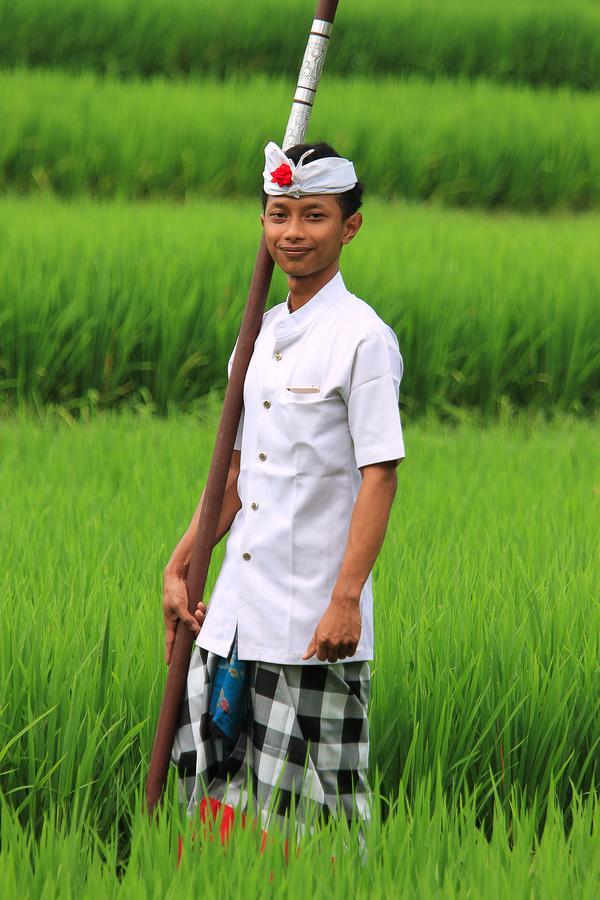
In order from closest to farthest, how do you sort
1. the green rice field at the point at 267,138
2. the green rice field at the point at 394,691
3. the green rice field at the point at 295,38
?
the green rice field at the point at 394,691 → the green rice field at the point at 267,138 → the green rice field at the point at 295,38

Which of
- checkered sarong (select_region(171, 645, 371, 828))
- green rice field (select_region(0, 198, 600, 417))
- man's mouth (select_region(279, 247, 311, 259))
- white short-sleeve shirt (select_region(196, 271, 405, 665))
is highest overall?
man's mouth (select_region(279, 247, 311, 259))

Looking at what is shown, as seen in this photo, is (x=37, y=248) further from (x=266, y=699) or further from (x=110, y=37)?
(x=110, y=37)

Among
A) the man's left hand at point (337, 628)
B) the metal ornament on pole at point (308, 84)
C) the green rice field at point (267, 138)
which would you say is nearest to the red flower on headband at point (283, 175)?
the metal ornament on pole at point (308, 84)

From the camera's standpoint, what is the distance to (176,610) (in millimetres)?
1646

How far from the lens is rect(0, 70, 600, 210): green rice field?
6.68 m

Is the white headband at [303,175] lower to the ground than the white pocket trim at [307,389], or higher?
higher

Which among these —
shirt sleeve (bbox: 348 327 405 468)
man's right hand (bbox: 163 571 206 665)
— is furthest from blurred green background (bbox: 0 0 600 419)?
shirt sleeve (bbox: 348 327 405 468)

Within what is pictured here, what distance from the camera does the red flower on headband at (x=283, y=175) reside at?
1526 millimetres

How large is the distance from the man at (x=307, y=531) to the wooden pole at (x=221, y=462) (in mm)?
31

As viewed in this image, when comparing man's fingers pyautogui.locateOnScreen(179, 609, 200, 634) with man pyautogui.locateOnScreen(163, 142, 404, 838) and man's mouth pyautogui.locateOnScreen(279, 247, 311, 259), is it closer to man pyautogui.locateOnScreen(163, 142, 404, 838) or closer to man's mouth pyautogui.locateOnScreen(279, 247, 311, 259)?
man pyautogui.locateOnScreen(163, 142, 404, 838)

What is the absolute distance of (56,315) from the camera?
14.3ft

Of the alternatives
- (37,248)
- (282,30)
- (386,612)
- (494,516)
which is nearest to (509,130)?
(282,30)

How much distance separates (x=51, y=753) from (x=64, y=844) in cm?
42

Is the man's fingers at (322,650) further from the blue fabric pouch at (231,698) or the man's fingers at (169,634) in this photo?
the man's fingers at (169,634)
